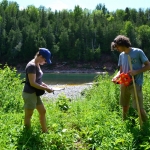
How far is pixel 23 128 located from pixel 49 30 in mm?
76962

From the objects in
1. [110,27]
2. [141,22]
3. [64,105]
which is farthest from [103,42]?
[64,105]

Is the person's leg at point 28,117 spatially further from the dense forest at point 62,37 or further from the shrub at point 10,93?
the dense forest at point 62,37

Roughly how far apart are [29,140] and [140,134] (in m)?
2.03

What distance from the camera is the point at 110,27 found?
83125 millimetres

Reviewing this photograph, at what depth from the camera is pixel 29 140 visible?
5371mm

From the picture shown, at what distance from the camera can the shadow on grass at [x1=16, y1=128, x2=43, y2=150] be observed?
5156 millimetres

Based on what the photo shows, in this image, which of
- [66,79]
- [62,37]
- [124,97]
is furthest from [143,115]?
[62,37]

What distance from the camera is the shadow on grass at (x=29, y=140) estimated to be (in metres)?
5.16

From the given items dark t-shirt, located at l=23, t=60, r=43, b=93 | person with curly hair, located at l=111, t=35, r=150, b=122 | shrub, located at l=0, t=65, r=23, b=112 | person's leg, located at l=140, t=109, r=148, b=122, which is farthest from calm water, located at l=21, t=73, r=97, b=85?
dark t-shirt, located at l=23, t=60, r=43, b=93

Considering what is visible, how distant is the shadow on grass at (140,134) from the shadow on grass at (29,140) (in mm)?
1687

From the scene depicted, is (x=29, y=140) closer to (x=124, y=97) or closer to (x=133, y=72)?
→ (x=124, y=97)

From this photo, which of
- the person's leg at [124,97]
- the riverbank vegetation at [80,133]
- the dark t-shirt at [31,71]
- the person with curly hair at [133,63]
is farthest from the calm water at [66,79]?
the dark t-shirt at [31,71]

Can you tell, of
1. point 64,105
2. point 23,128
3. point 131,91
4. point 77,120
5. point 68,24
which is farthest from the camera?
point 68,24

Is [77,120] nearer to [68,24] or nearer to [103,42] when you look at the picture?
[103,42]
